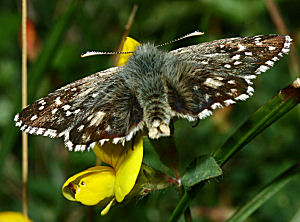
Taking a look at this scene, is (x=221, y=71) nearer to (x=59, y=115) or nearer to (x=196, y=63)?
(x=196, y=63)

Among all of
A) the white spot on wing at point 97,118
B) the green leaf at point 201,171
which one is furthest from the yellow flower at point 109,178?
the green leaf at point 201,171

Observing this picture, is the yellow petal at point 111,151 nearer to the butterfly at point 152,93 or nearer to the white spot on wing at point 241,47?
the butterfly at point 152,93

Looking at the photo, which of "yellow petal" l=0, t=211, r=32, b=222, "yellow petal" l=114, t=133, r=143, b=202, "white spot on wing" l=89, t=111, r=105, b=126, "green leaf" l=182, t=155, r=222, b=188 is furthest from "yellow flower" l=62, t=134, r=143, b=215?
"yellow petal" l=0, t=211, r=32, b=222

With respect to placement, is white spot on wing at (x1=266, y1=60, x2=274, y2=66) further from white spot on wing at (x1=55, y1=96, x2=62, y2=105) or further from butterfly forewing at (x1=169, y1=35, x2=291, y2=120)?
white spot on wing at (x1=55, y1=96, x2=62, y2=105)

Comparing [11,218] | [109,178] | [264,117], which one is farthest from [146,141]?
[11,218]

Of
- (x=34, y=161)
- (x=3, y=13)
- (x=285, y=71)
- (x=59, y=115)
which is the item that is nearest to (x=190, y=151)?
(x=285, y=71)

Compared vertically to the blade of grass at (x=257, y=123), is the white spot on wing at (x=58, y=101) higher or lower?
higher

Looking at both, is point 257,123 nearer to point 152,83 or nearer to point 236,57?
point 236,57
